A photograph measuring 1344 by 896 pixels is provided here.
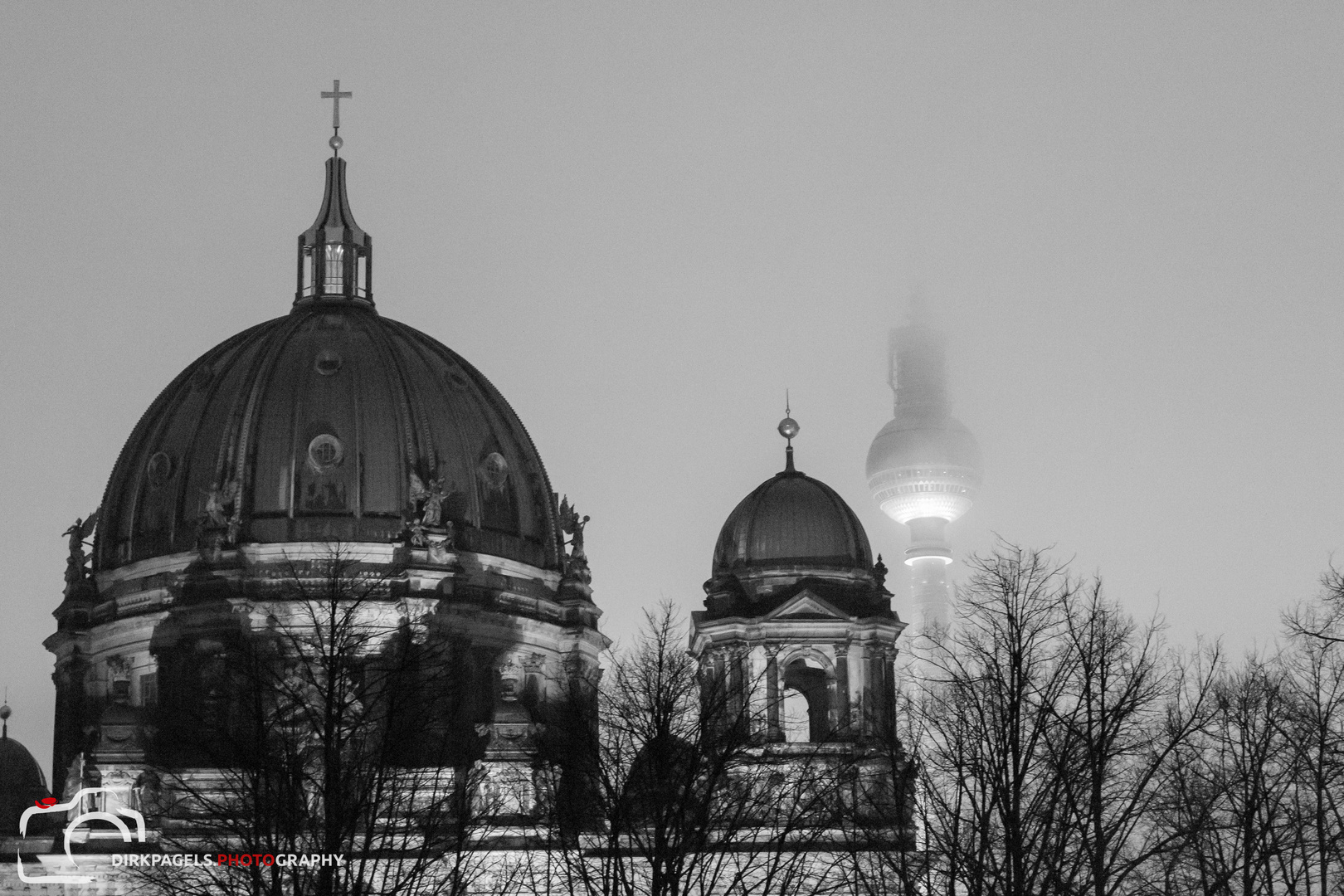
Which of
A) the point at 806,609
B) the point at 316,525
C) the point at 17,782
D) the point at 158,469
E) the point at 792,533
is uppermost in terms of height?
the point at 158,469

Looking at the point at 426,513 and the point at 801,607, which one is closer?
the point at 801,607

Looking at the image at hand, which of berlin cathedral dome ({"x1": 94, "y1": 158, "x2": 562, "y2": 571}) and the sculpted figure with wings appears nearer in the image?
the sculpted figure with wings

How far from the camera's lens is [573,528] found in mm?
109750

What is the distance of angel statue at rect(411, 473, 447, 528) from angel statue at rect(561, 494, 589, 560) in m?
7.31

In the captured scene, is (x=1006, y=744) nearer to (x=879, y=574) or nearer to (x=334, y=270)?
(x=879, y=574)

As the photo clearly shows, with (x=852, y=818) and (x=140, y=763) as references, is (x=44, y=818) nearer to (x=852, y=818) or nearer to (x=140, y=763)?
(x=140, y=763)

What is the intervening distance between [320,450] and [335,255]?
11.7 m

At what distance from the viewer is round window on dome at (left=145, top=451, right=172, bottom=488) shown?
106 metres

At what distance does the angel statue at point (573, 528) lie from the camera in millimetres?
109062

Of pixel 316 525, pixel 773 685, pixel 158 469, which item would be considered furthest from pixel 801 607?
pixel 158 469

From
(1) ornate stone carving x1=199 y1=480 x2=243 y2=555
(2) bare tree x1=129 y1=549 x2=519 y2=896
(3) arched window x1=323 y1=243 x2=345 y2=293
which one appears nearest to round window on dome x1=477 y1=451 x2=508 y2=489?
(1) ornate stone carving x1=199 y1=480 x2=243 y2=555

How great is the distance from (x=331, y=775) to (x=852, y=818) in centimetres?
1200

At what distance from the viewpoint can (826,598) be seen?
9112cm

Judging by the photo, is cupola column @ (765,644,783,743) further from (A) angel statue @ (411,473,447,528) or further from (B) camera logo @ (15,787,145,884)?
(B) camera logo @ (15,787,145,884)
